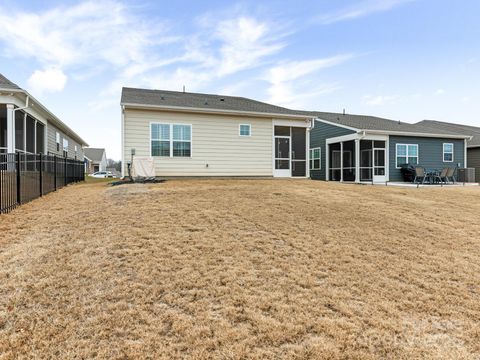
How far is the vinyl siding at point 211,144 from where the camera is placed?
13.0 metres

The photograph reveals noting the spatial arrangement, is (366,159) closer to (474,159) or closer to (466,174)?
(466,174)

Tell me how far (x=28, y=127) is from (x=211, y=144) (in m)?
10.3

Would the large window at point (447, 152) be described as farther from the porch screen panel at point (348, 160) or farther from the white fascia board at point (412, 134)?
the porch screen panel at point (348, 160)

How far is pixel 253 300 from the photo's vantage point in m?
3.23

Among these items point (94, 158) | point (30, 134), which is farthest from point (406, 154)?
point (94, 158)

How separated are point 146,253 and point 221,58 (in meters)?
14.2

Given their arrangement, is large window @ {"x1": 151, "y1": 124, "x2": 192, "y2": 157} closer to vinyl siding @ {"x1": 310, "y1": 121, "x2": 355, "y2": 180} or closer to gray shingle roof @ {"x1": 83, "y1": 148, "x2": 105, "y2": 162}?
vinyl siding @ {"x1": 310, "y1": 121, "x2": 355, "y2": 180}

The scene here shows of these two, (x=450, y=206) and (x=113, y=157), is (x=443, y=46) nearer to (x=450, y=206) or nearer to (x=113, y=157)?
(x=450, y=206)

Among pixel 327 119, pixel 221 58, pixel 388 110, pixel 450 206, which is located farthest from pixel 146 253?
pixel 388 110

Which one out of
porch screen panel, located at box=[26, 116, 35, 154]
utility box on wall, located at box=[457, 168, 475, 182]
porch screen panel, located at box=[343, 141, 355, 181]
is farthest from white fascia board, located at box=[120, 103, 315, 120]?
utility box on wall, located at box=[457, 168, 475, 182]

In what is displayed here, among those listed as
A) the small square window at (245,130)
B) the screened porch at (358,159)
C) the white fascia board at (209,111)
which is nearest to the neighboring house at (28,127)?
the white fascia board at (209,111)

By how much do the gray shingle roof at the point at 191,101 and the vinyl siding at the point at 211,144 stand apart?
0.41 m

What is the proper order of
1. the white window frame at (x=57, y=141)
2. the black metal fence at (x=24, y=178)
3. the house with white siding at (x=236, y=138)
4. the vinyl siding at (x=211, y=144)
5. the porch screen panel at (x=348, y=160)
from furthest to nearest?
the white window frame at (x=57, y=141) → the porch screen panel at (x=348, y=160) → the house with white siding at (x=236, y=138) → the vinyl siding at (x=211, y=144) → the black metal fence at (x=24, y=178)

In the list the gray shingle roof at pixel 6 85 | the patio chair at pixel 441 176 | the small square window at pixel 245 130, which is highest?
the gray shingle roof at pixel 6 85
